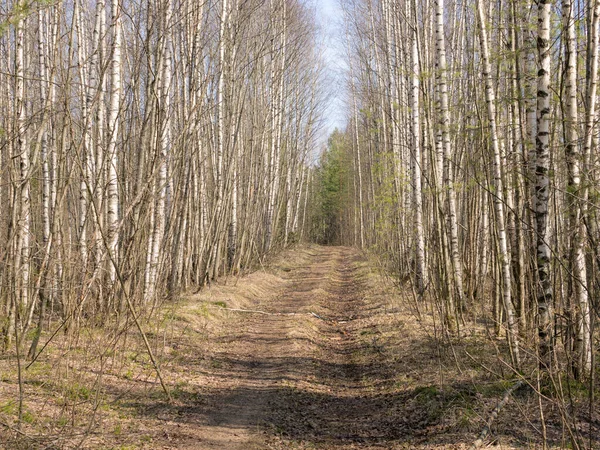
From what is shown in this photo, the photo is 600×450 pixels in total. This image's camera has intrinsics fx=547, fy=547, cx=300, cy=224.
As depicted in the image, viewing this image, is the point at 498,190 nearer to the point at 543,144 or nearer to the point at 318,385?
the point at 543,144

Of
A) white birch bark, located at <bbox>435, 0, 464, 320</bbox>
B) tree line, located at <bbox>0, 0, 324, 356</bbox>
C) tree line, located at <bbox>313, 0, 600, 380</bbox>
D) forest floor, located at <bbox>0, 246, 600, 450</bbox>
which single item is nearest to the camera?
tree line, located at <bbox>313, 0, 600, 380</bbox>

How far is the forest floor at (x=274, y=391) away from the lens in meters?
4.96

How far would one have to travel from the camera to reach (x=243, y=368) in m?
7.98

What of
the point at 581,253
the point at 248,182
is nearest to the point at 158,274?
the point at 581,253

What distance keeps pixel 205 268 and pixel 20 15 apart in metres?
10.8

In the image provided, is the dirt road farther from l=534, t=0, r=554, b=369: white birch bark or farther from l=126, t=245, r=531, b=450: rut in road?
l=534, t=0, r=554, b=369: white birch bark

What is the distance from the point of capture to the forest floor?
4.96m

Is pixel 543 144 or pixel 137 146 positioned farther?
pixel 137 146

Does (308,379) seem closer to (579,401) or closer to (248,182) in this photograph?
(579,401)

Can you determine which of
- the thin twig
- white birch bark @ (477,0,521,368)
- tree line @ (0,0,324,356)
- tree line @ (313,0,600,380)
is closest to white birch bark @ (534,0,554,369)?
tree line @ (313,0,600,380)

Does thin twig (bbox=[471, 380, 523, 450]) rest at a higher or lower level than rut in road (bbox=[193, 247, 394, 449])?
higher

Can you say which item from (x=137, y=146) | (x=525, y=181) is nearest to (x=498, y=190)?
(x=525, y=181)

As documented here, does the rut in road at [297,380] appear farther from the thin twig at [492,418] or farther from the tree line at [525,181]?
the tree line at [525,181]

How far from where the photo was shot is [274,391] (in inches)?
272
